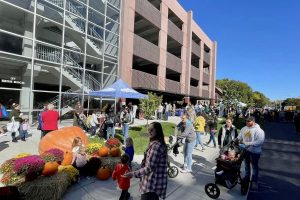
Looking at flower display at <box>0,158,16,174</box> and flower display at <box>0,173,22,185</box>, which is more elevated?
flower display at <box>0,158,16,174</box>

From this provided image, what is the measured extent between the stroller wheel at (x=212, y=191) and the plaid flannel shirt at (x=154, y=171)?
9.63 feet

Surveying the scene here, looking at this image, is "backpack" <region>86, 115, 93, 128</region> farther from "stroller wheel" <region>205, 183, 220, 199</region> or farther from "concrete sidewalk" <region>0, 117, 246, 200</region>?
"stroller wheel" <region>205, 183, 220, 199</region>

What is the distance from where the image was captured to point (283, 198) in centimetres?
650

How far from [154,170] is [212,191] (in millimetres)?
3269

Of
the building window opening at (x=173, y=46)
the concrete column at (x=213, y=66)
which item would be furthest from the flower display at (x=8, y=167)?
the concrete column at (x=213, y=66)

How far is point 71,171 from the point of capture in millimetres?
6418

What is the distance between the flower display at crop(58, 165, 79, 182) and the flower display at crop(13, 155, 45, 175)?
0.53m

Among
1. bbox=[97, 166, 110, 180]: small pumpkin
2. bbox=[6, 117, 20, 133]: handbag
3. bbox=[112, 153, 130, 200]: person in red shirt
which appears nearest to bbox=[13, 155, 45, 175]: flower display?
bbox=[97, 166, 110, 180]: small pumpkin

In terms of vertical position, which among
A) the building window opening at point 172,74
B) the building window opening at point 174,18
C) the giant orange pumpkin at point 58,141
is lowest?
the giant orange pumpkin at point 58,141

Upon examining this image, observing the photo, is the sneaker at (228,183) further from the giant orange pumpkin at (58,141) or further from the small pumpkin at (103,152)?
the giant orange pumpkin at (58,141)

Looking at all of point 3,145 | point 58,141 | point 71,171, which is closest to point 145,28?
point 3,145

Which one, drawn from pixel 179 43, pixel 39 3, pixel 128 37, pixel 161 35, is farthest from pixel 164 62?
pixel 39 3

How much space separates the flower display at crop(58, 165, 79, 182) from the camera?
6.32 meters

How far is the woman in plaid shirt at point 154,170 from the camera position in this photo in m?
3.51
